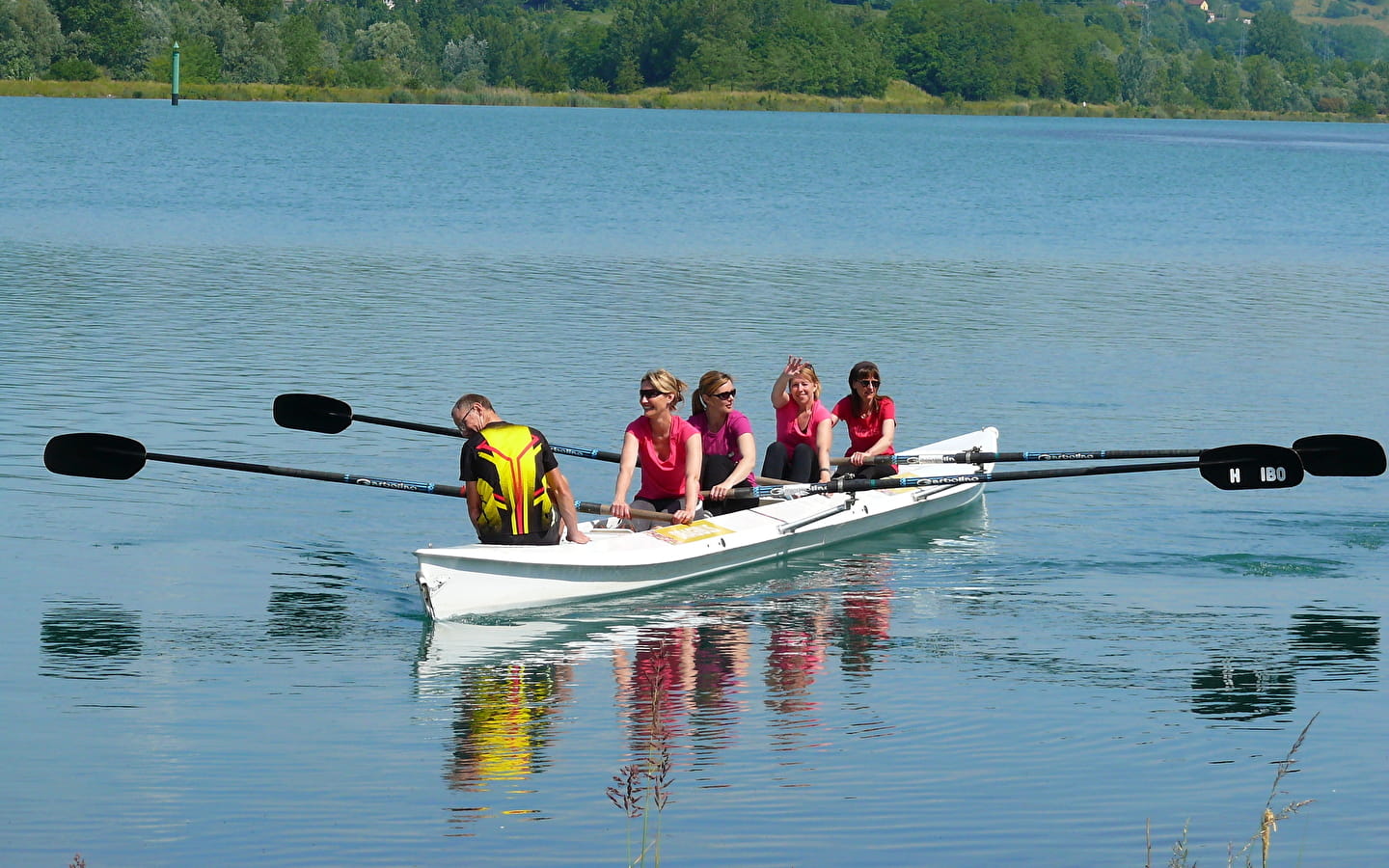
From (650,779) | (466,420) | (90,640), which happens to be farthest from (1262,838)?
(90,640)

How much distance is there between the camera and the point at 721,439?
13.4 m

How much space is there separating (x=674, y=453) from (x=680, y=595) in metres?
0.98

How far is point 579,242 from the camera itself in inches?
1487

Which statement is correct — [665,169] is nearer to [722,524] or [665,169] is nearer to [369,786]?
[722,524]

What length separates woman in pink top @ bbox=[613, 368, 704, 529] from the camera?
12203 millimetres

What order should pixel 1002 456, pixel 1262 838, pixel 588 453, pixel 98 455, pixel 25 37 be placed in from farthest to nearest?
pixel 25 37 → pixel 1002 456 → pixel 588 453 → pixel 98 455 → pixel 1262 838

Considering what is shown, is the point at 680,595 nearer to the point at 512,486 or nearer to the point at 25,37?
the point at 512,486

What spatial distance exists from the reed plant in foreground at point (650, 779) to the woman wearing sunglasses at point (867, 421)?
12.6 feet

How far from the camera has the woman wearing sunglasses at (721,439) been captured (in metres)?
13.1

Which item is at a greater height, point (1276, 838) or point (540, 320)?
point (540, 320)

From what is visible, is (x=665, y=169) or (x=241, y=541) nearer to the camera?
(x=241, y=541)

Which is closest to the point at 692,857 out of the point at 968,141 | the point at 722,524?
the point at 722,524

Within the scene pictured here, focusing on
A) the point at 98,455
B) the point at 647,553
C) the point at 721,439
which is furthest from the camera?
the point at 98,455

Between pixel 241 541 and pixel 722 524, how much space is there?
3.78 meters
